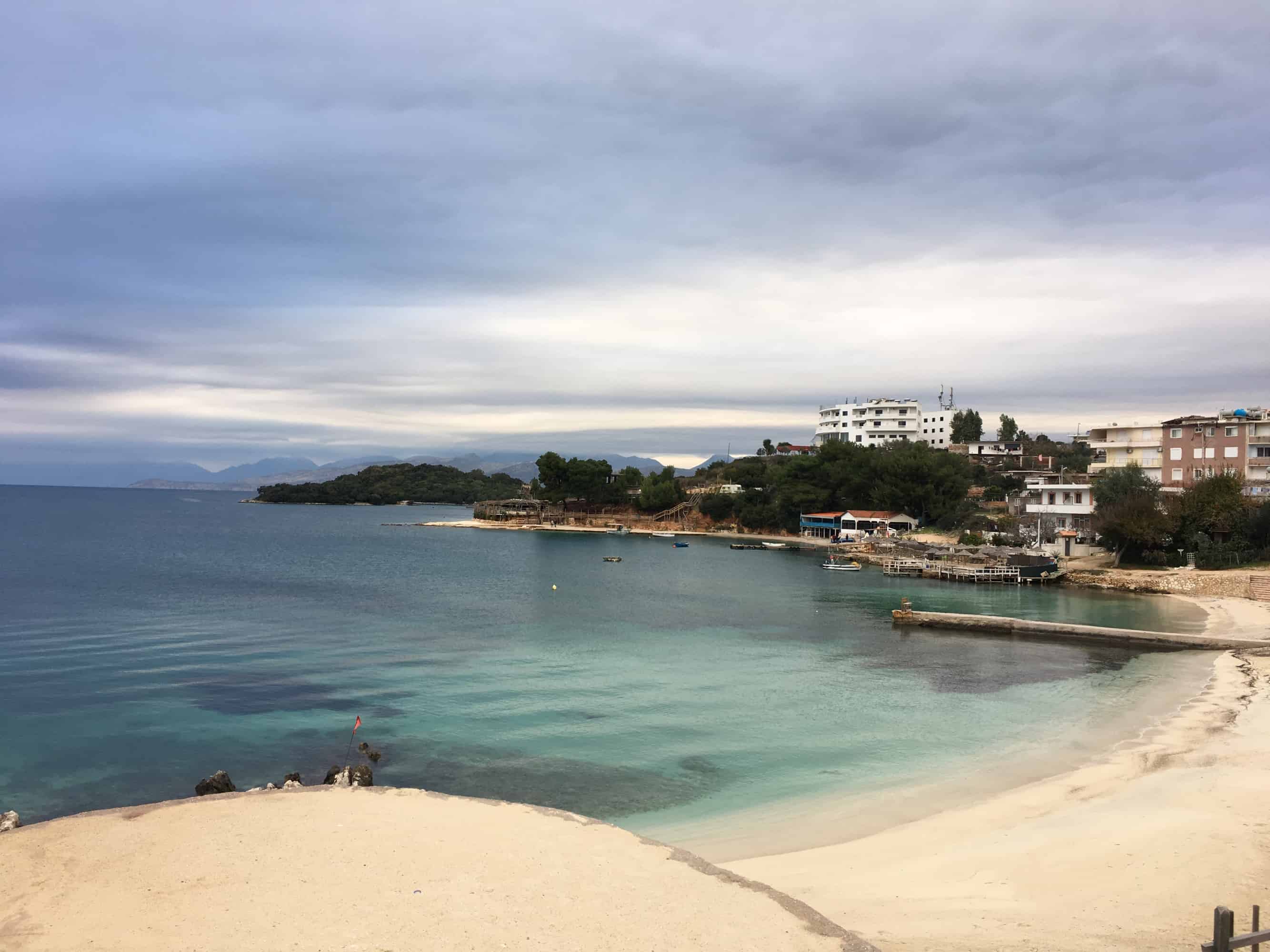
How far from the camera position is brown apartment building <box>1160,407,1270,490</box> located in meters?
57.5

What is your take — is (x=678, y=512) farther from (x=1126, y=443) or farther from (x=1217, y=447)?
(x=1217, y=447)

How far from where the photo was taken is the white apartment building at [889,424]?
11869 cm

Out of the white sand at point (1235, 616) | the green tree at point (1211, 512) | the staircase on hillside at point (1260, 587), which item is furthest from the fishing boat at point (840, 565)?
the staircase on hillside at point (1260, 587)

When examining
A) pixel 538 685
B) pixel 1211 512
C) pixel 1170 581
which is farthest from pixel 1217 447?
pixel 538 685

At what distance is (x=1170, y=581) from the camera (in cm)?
4503

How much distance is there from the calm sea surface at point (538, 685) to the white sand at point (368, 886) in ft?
11.9

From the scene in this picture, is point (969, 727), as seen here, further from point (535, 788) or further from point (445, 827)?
point (445, 827)

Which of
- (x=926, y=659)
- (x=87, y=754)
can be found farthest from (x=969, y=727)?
(x=87, y=754)

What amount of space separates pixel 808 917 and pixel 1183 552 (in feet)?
168

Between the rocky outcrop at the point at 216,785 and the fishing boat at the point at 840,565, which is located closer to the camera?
the rocky outcrop at the point at 216,785

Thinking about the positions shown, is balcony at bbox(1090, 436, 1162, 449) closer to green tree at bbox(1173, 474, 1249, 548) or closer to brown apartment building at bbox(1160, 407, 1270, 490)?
brown apartment building at bbox(1160, 407, 1270, 490)

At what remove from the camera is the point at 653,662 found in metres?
27.3

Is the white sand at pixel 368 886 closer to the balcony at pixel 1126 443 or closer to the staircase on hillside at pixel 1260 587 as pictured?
the staircase on hillside at pixel 1260 587

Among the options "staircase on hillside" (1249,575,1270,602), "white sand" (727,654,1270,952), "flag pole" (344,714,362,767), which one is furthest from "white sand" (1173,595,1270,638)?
"flag pole" (344,714,362,767)
